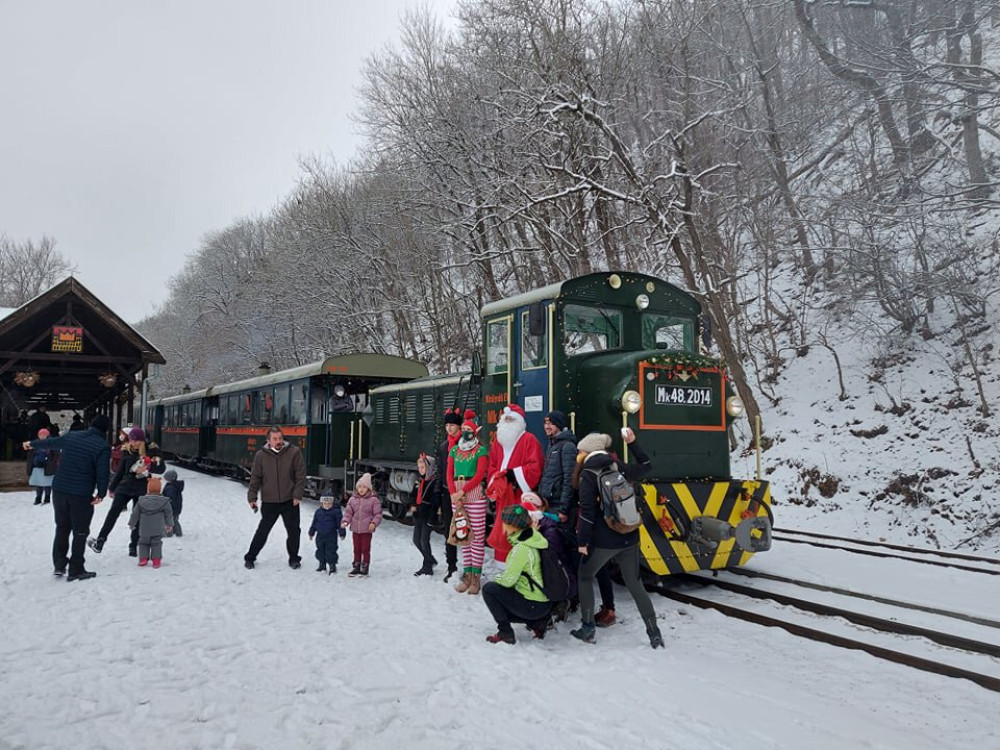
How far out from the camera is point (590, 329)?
801 centimetres

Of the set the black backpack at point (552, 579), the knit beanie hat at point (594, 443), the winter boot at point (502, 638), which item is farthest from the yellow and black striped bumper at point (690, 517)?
the winter boot at point (502, 638)

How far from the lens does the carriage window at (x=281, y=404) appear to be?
52.5 feet

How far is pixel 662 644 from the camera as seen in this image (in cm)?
556

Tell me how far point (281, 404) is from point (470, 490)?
10034mm

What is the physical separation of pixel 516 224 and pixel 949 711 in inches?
704

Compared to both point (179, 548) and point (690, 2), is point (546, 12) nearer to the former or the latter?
point (690, 2)

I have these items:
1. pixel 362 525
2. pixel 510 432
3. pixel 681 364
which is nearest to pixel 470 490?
pixel 510 432

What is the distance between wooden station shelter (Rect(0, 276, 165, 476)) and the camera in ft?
58.9

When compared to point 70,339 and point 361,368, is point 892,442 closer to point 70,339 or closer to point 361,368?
point 361,368

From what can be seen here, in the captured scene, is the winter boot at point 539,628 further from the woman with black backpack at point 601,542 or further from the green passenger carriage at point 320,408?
the green passenger carriage at point 320,408

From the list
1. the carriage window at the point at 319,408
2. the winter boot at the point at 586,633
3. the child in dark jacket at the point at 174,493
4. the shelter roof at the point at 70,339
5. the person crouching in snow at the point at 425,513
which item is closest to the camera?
the winter boot at the point at 586,633

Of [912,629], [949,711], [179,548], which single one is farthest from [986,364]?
[179,548]

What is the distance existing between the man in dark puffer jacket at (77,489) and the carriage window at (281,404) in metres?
8.19

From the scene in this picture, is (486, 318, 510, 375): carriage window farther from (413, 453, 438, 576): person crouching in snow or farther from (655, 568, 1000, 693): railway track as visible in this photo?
(655, 568, 1000, 693): railway track
